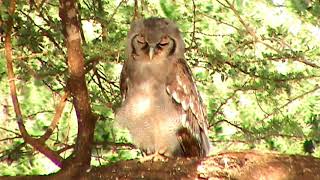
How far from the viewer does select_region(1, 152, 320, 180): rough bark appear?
2166mm

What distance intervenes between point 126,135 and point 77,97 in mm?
1065

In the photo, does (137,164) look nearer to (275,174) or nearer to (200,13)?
(275,174)

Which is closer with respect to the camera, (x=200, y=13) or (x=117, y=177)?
(x=117, y=177)

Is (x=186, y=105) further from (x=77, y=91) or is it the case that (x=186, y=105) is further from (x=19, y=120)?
(x=19, y=120)

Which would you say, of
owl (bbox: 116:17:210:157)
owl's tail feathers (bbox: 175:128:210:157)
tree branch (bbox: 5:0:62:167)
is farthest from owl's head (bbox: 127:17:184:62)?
tree branch (bbox: 5:0:62:167)

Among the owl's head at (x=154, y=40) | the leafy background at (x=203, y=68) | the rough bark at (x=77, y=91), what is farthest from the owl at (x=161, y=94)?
the rough bark at (x=77, y=91)

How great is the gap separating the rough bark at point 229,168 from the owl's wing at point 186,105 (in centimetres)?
48

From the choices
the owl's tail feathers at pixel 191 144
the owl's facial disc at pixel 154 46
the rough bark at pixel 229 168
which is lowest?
the rough bark at pixel 229 168

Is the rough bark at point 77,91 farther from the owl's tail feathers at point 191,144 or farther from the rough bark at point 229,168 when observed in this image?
the owl's tail feathers at point 191,144

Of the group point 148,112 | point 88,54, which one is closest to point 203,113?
point 148,112

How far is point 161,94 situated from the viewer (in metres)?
2.71

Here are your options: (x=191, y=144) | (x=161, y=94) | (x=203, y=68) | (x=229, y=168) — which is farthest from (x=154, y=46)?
(x=229, y=168)

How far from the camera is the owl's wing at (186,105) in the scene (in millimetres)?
2719

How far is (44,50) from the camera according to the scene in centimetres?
295
